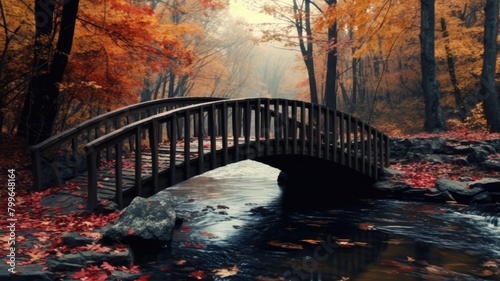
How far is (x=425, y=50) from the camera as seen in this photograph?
57.5 feet

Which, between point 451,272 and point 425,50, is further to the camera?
point 425,50

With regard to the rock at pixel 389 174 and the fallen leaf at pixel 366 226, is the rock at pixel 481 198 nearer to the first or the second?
the rock at pixel 389 174

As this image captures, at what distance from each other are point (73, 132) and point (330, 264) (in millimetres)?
5446

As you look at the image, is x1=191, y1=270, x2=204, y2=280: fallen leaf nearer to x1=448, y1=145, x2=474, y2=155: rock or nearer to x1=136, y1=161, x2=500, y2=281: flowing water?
x1=136, y1=161, x2=500, y2=281: flowing water

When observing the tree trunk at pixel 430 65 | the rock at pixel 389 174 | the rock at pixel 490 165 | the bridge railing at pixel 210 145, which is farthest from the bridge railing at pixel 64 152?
the tree trunk at pixel 430 65

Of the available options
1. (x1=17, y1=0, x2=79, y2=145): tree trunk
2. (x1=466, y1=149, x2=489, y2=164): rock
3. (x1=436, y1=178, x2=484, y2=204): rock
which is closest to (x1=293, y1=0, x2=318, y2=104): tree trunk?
(x1=466, y1=149, x2=489, y2=164): rock

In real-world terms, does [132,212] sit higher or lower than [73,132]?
lower

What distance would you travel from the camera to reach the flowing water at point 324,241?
629cm

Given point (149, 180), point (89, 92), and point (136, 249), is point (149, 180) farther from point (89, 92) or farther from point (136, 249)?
point (89, 92)

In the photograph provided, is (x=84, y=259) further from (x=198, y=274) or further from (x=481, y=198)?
(x=481, y=198)

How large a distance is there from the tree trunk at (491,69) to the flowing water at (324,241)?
812cm

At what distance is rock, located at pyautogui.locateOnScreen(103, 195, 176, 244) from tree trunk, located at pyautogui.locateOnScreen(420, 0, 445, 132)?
45.6ft

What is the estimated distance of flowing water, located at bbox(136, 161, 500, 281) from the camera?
20.6ft

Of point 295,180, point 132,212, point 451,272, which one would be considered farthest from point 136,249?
point 295,180
